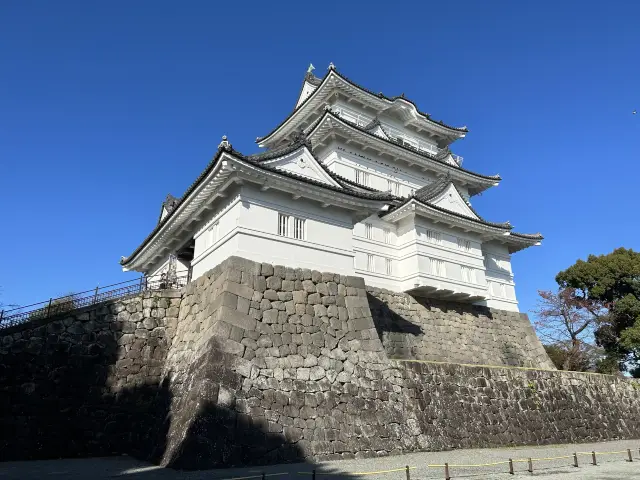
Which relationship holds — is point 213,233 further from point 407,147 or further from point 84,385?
point 407,147

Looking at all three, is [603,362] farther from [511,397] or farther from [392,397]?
[392,397]

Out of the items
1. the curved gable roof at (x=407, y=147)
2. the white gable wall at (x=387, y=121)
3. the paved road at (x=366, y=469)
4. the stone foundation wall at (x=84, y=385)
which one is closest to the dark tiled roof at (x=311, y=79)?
the white gable wall at (x=387, y=121)

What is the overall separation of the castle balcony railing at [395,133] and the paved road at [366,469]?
17977mm

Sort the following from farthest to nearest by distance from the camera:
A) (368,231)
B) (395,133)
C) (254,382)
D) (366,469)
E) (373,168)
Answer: (395,133)
(373,168)
(368,231)
(254,382)
(366,469)

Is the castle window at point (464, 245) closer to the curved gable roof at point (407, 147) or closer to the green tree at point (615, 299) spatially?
the curved gable roof at point (407, 147)

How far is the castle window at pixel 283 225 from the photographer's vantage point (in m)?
13.0

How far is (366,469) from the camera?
371 inches

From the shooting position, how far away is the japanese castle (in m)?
12.7

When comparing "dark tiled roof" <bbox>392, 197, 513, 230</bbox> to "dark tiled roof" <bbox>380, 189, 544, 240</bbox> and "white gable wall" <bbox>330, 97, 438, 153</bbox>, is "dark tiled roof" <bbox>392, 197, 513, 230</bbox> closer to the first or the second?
"dark tiled roof" <bbox>380, 189, 544, 240</bbox>

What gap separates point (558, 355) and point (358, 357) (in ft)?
70.7

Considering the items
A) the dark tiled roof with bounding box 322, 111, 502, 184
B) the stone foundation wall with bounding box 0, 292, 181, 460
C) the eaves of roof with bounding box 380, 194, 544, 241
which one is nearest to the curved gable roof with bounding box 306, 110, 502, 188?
the dark tiled roof with bounding box 322, 111, 502, 184

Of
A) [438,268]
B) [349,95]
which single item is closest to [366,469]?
[438,268]

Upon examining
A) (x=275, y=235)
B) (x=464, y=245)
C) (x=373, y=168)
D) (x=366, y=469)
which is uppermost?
(x=373, y=168)

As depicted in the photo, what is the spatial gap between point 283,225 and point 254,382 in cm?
466
